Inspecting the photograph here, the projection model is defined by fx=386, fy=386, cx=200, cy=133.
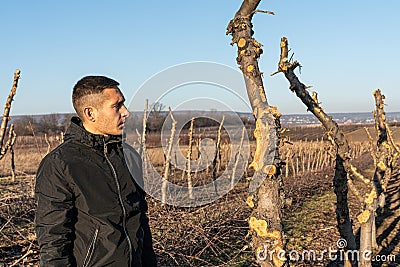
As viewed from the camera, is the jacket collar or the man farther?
the jacket collar

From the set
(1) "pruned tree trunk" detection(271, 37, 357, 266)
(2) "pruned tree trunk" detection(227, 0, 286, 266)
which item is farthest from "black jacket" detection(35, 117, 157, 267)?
(1) "pruned tree trunk" detection(271, 37, 357, 266)

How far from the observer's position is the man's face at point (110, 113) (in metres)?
1.90

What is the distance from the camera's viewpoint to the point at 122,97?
1960mm

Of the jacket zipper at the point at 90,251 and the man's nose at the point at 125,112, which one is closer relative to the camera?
the jacket zipper at the point at 90,251

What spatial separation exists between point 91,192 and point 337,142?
2.10 metres

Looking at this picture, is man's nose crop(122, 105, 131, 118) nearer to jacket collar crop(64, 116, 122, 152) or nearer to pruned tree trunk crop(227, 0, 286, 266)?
jacket collar crop(64, 116, 122, 152)

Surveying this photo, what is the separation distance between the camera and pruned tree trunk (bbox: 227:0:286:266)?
2.05 m

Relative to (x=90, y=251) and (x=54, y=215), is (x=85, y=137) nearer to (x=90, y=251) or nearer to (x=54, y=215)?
(x=54, y=215)

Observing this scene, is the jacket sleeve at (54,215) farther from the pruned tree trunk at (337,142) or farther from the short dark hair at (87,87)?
the pruned tree trunk at (337,142)

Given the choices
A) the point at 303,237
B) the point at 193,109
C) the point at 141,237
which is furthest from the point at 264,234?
the point at 303,237

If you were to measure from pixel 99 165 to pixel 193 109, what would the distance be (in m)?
0.66

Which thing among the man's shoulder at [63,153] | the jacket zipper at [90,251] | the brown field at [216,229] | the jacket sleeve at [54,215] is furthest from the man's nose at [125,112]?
the brown field at [216,229]

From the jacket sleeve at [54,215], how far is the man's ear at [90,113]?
0.88 feet

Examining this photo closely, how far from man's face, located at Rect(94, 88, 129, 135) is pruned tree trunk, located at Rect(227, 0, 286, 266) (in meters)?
0.71
